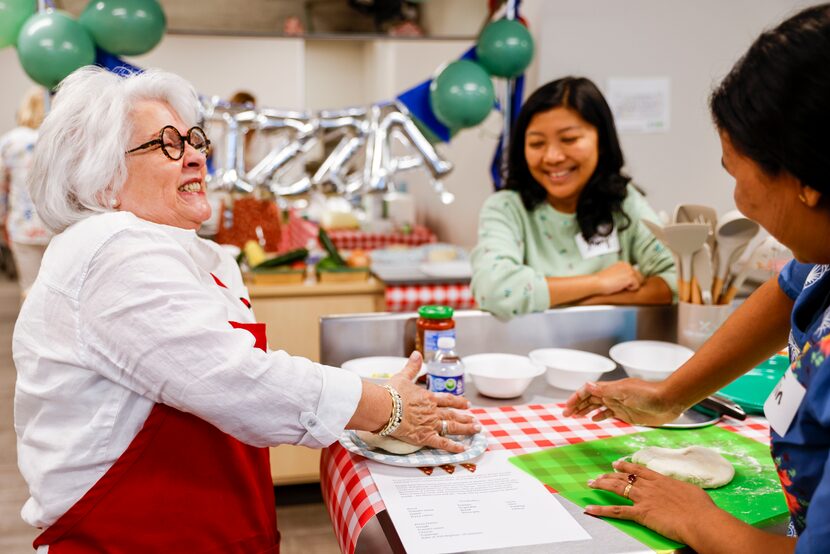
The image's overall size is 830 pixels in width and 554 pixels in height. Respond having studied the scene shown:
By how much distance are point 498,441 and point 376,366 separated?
0.43 m

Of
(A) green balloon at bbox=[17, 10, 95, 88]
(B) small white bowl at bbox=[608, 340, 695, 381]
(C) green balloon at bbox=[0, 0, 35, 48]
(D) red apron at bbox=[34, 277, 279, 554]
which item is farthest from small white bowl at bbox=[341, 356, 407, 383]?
(C) green balloon at bbox=[0, 0, 35, 48]

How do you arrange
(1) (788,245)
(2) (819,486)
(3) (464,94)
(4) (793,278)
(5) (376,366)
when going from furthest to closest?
(3) (464,94) < (5) (376,366) < (4) (793,278) < (1) (788,245) < (2) (819,486)

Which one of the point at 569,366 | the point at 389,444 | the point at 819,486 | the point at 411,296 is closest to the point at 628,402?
the point at 569,366

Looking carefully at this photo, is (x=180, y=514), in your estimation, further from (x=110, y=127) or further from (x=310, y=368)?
(x=110, y=127)

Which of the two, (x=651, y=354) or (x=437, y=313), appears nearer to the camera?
(x=437, y=313)

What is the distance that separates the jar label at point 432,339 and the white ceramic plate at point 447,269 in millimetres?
1751

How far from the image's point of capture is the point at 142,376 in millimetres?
1144

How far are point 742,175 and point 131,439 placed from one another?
41.1 inches

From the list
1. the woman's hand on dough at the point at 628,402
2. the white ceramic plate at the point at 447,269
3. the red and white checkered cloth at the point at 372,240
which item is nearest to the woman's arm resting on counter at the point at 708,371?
the woman's hand on dough at the point at 628,402

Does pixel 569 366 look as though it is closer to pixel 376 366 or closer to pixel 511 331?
pixel 511 331

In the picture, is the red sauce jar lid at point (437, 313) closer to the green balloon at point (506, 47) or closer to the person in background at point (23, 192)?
the green balloon at point (506, 47)

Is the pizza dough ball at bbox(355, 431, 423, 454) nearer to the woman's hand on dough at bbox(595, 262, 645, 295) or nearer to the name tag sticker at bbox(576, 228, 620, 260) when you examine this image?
the woman's hand on dough at bbox(595, 262, 645, 295)

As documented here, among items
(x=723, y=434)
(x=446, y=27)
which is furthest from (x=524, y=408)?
(x=446, y=27)

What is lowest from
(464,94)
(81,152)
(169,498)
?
(169,498)
